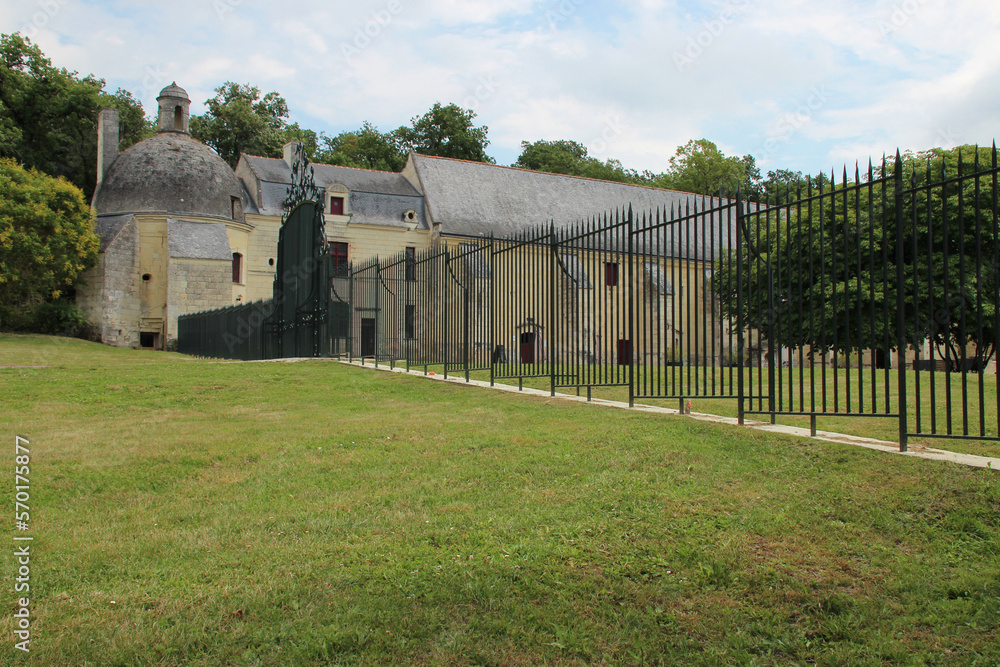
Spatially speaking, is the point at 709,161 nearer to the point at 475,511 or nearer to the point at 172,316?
the point at 172,316

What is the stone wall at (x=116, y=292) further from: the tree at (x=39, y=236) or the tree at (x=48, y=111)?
the tree at (x=48, y=111)

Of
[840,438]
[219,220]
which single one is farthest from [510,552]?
[219,220]

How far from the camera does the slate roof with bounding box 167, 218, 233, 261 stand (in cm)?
3008

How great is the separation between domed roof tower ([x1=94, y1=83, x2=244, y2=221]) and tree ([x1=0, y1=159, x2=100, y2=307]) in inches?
70.3

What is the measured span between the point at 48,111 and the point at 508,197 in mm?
23055

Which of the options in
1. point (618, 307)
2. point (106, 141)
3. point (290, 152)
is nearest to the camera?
point (618, 307)

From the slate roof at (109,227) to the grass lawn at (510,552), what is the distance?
2833 centimetres

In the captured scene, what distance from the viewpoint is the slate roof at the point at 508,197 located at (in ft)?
104

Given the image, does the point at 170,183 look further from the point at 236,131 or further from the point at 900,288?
the point at 900,288

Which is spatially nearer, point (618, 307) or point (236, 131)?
point (618, 307)

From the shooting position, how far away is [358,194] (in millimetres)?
31906

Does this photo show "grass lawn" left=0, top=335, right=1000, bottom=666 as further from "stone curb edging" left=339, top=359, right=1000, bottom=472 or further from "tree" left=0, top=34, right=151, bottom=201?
"tree" left=0, top=34, right=151, bottom=201

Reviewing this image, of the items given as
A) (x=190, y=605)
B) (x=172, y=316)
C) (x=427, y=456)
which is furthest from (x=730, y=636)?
(x=172, y=316)

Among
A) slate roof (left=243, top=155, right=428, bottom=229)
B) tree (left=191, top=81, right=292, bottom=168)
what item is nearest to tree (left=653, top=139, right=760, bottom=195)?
slate roof (left=243, top=155, right=428, bottom=229)
